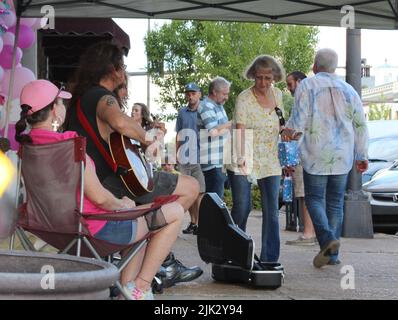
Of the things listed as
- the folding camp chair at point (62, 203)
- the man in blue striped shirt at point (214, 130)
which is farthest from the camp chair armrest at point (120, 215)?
the man in blue striped shirt at point (214, 130)

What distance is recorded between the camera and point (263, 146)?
21.5 feet

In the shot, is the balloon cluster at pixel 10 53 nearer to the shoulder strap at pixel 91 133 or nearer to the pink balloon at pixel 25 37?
the pink balloon at pixel 25 37

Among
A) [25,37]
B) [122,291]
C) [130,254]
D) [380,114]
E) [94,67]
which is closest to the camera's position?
[122,291]

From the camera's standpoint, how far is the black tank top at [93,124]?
483 cm

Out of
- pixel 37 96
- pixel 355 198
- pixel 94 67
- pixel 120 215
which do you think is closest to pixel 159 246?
pixel 120 215

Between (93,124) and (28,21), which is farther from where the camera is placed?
(28,21)

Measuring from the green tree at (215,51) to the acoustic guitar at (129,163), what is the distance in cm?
2992

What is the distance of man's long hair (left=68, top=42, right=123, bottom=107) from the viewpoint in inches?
197

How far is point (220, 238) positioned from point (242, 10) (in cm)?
305

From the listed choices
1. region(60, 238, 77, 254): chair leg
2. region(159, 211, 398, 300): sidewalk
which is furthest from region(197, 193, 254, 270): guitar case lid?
region(60, 238, 77, 254): chair leg

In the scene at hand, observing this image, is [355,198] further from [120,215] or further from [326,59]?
[120,215]

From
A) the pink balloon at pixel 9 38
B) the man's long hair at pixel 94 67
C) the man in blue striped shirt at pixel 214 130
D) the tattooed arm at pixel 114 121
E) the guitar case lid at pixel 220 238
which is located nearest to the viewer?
the tattooed arm at pixel 114 121

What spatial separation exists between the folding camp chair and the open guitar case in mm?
1313
